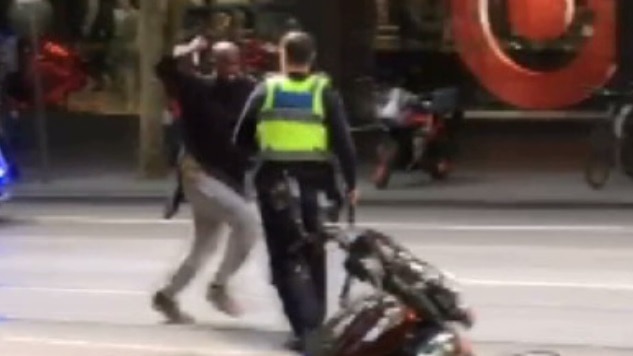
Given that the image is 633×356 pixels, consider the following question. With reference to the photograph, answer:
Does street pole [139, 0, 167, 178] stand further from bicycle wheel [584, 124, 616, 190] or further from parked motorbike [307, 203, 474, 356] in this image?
parked motorbike [307, 203, 474, 356]

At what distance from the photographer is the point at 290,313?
33.7 ft

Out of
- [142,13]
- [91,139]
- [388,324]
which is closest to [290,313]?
[388,324]

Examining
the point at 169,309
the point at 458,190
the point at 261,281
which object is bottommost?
the point at 458,190

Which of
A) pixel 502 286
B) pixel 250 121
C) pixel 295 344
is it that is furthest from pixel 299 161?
pixel 502 286

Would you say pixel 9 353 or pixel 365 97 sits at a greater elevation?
pixel 9 353

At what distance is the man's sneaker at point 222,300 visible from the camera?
37.1ft

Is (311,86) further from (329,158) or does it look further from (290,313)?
(290,313)

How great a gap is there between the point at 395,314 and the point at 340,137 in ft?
11.7

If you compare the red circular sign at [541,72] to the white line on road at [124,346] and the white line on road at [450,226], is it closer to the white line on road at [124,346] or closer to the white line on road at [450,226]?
the white line on road at [450,226]

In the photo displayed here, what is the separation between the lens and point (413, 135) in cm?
2202

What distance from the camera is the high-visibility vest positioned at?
10227 millimetres

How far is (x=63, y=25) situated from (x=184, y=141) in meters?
19.1

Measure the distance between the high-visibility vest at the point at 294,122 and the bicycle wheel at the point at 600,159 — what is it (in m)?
11.2

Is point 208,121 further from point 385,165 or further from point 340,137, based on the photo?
point 385,165
